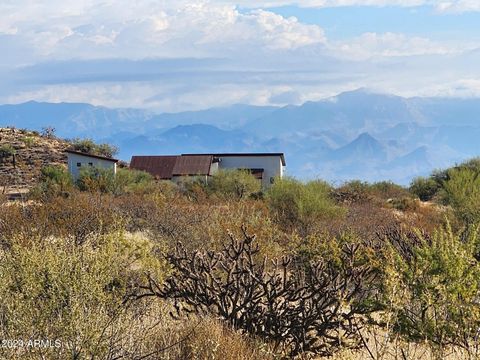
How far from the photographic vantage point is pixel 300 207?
2308cm

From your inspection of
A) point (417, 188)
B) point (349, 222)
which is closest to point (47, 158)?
point (417, 188)

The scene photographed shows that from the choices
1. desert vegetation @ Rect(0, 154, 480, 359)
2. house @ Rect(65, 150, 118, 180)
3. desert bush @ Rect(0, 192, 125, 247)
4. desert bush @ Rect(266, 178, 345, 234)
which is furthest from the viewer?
house @ Rect(65, 150, 118, 180)

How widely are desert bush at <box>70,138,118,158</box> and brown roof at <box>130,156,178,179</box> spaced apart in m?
3.92

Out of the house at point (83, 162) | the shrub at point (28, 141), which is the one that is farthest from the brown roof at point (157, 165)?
the shrub at point (28, 141)

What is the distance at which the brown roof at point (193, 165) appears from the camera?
44250mm

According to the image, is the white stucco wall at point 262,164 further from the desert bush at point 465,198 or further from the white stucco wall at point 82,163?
the desert bush at point 465,198

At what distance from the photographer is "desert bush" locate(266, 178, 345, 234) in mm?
22531

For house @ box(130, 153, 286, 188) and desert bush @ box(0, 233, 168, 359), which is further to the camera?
house @ box(130, 153, 286, 188)

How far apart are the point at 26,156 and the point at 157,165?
870 centimetres

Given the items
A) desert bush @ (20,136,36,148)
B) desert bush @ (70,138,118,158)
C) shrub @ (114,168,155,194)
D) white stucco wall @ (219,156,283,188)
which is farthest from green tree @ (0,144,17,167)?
white stucco wall @ (219,156,283,188)

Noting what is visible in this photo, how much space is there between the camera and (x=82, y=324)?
7.31m

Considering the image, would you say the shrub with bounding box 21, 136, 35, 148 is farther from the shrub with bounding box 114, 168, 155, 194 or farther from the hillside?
the shrub with bounding box 114, 168, 155, 194

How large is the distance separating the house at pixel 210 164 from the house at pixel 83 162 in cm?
357

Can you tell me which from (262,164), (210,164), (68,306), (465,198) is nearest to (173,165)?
(210,164)
